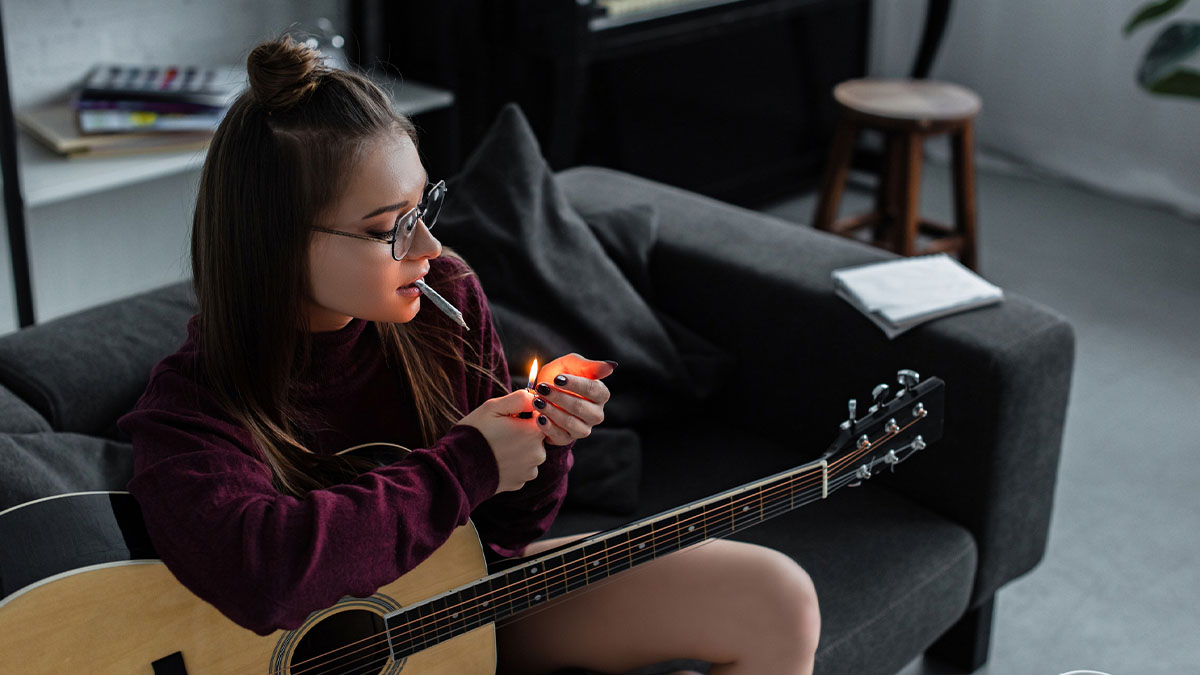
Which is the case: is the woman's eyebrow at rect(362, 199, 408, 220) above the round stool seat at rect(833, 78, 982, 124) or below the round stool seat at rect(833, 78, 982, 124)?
above

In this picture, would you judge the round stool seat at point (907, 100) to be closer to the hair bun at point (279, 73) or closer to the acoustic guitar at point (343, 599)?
the acoustic guitar at point (343, 599)

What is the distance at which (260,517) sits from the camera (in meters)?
0.94

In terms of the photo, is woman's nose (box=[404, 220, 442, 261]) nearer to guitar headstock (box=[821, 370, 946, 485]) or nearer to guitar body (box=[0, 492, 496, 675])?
guitar body (box=[0, 492, 496, 675])

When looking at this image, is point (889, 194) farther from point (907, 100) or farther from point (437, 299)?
point (437, 299)

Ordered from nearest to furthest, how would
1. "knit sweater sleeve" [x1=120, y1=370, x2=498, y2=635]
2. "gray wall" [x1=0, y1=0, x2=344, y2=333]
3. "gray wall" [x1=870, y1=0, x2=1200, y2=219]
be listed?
1. "knit sweater sleeve" [x1=120, y1=370, x2=498, y2=635]
2. "gray wall" [x1=0, y1=0, x2=344, y2=333]
3. "gray wall" [x1=870, y1=0, x2=1200, y2=219]

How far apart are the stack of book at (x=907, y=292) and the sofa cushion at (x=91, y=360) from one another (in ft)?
2.82

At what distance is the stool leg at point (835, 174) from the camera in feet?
9.28

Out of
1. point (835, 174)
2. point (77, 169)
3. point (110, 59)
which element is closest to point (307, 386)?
A: point (77, 169)

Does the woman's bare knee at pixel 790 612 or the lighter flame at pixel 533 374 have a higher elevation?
the lighter flame at pixel 533 374

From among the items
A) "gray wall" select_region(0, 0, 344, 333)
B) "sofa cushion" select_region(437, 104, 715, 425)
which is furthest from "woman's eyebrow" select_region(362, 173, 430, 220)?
"gray wall" select_region(0, 0, 344, 333)

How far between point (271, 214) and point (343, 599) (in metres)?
0.35

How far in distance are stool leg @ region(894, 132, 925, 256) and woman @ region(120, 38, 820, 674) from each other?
1.82 meters

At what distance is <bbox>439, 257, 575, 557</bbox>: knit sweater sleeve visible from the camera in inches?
47.3

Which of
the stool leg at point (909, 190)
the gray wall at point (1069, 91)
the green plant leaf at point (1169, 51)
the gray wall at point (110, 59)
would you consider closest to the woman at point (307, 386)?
the gray wall at point (110, 59)
